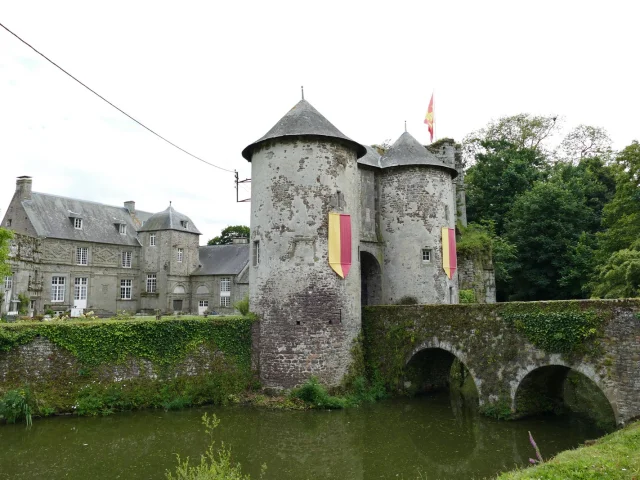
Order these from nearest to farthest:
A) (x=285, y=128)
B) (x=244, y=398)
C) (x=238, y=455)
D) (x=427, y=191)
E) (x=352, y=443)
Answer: (x=238, y=455)
(x=352, y=443)
(x=244, y=398)
(x=285, y=128)
(x=427, y=191)

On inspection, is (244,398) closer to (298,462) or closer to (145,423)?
(145,423)

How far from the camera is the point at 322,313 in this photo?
15602mm

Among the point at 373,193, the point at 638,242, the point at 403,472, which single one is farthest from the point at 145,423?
the point at 638,242

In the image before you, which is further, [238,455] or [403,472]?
[238,455]

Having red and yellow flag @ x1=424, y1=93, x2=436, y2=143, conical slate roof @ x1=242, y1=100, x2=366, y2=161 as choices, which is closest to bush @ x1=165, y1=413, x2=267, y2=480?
conical slate roof @ x1=242, y1=100, x2=366, y2=161

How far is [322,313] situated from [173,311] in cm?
2513

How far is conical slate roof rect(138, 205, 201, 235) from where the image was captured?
38062mm

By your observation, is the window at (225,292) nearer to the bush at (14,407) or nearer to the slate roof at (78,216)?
the slate roof at (78,216)

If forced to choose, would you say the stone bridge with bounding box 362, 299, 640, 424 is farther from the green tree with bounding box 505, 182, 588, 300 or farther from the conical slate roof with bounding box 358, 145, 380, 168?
the green tree with bounding box 505, 182, 588, 300

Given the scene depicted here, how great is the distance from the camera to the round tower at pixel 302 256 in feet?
50.7

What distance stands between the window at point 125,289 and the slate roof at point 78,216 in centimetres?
299

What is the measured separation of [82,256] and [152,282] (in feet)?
17.9

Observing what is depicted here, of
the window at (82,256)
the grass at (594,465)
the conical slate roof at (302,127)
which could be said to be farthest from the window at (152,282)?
the grass at (594,465)

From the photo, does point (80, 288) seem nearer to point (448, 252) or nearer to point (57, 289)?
point (57, 289)
